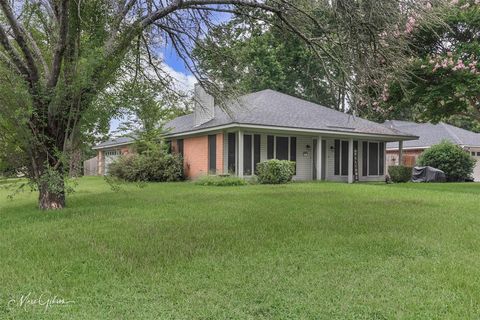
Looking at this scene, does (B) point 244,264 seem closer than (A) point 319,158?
Yes

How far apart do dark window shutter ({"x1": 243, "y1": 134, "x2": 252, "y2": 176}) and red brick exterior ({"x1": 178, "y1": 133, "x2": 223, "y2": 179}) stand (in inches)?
38.5

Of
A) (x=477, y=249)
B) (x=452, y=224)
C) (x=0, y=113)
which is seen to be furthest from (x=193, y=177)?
(x=477, y=249)

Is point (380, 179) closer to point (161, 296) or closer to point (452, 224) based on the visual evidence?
point (452, 224)

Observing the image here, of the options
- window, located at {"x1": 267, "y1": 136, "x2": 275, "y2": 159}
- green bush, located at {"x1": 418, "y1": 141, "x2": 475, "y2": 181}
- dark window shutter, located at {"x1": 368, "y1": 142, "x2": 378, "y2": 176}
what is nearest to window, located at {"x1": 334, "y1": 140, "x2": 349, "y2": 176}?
dark window shutter, located at {"x1": 368, "y1": 142, "x2": 378, "y2": 176}

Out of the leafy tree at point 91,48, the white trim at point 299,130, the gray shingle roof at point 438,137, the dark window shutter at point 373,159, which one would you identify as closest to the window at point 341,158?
the white trim at point 299,130

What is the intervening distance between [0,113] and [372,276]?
6.79m

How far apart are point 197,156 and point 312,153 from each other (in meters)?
5.54

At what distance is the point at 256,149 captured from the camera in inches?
636

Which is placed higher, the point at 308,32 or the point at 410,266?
the point at 308,32

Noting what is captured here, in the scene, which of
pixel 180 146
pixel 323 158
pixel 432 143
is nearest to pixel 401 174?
pixel 323 158

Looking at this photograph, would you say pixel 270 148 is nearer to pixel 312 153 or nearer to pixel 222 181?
pixel 312 153

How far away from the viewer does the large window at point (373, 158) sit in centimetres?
1948

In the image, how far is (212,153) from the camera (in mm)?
16500

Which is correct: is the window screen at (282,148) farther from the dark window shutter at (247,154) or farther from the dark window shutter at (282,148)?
the dark window shutter at (247,154)
